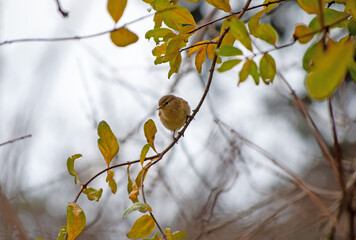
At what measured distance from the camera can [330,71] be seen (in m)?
0.59

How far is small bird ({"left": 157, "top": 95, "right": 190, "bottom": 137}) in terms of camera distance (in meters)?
3.06

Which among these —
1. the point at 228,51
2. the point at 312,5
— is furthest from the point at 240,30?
the point at 312,5

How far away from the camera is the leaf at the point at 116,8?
103cm

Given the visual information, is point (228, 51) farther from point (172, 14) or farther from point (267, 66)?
point (172, 14)

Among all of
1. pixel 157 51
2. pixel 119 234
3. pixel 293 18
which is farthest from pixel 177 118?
pixel 293 18

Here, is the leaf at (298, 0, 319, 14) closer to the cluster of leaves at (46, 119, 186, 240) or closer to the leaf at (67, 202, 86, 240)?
the cluster of leaves at (46, 119, 186, 240)

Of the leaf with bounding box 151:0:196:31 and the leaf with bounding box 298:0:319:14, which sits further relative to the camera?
the leaf with bounding box 151:0:196:31

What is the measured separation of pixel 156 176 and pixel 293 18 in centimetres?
332

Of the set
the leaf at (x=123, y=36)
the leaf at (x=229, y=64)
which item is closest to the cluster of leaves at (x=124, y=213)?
the leaf at (x=123, y=36)

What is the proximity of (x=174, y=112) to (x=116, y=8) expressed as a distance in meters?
2.05

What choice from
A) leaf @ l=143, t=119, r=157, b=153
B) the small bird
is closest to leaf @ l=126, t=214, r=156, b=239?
leaf @ l=143, t=119, r=157, b=153

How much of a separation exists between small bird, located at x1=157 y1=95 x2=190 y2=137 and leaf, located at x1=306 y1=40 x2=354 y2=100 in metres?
2.45

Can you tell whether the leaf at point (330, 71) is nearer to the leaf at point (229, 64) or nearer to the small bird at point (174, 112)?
the leaf at point (229, 64)

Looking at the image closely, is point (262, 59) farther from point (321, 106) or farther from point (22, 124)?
point (321, 106)
